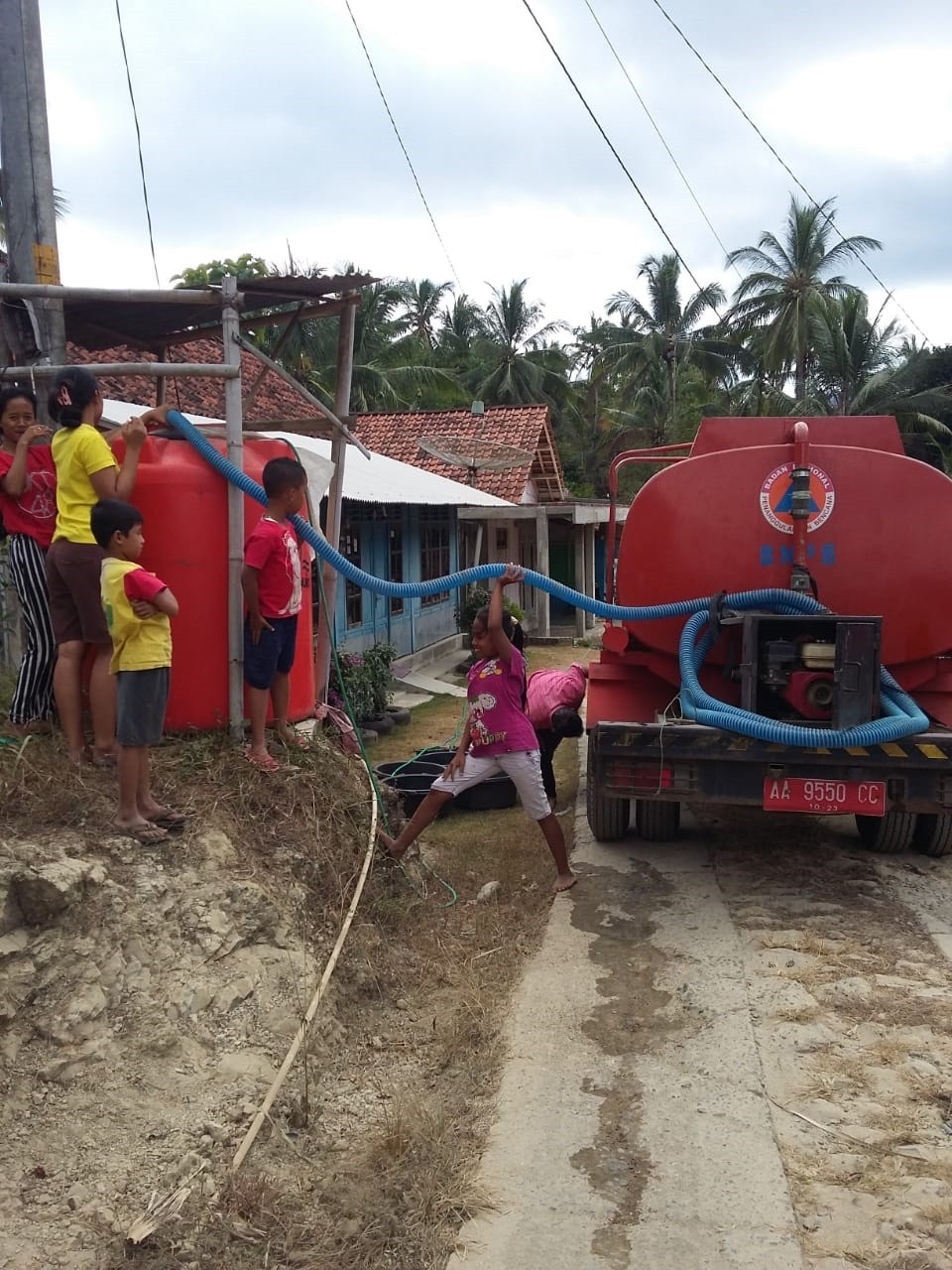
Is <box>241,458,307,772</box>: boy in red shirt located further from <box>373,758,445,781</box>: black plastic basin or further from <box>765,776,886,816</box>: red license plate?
<box>373,758,445,781</box>: black plastic basin

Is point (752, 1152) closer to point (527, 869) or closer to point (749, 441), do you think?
point (527, 869)

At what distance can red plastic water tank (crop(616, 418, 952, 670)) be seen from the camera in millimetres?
5035

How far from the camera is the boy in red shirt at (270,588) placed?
14.1 ft

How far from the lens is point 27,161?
484cm

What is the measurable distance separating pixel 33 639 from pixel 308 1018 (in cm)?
201

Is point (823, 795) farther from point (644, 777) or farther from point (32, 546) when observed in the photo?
point (32, 546)

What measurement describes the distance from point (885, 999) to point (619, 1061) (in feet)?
3.72

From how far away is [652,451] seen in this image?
6.68m

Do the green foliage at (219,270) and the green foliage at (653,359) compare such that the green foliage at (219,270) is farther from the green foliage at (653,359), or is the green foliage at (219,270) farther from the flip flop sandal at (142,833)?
the flip flop sandal at (142,833)

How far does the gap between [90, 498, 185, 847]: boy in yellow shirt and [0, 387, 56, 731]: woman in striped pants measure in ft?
2.18

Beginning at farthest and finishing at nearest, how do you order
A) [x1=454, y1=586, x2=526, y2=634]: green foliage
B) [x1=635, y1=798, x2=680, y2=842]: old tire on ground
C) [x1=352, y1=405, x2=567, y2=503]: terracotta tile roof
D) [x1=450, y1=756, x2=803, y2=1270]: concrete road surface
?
[x1=352, y1=405, x2=567, y2=503]: terracotta tile roof
[x1=454, y1=586, x2=526, y2=634]: green foliage
[x1=635, y1=798, x2=680, y2=842]: old tire on ground
[x1=450, y1=756, x2=803, y2=1270]: concrete road surface

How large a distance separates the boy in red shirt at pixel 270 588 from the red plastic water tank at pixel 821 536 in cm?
181

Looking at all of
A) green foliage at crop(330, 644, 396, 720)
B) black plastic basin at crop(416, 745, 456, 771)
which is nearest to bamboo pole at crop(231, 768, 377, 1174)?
black plastic basin at crop(416, 745, 456, 771)

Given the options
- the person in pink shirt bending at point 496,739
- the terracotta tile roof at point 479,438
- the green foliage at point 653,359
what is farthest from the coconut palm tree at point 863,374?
the person in pink shirt bending at point 496,739
